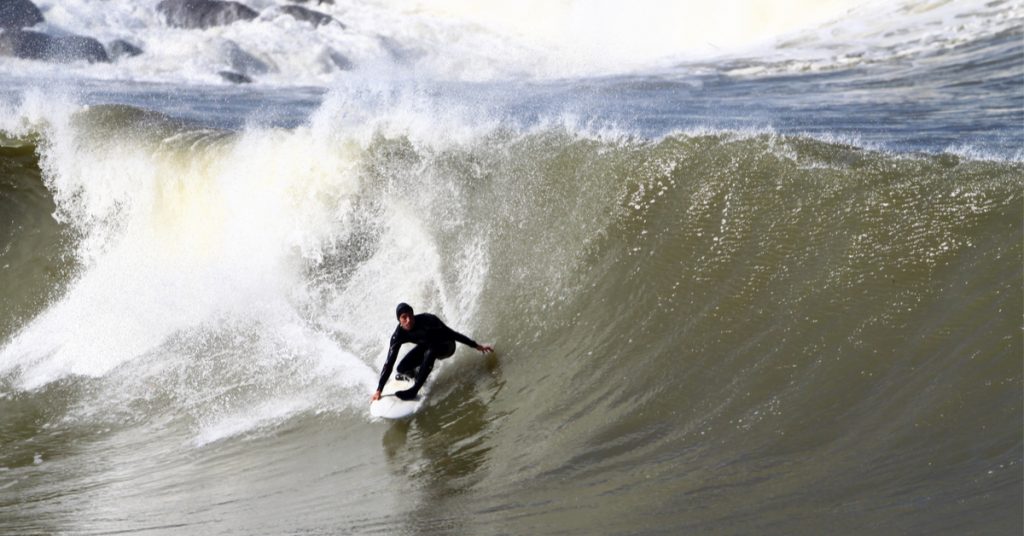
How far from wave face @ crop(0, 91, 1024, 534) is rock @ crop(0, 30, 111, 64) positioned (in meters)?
12.2

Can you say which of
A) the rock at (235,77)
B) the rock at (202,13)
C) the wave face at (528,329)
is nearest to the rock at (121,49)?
the rock at (202,13)

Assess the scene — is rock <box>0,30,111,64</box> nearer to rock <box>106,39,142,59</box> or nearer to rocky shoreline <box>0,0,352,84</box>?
rocky shoreline <box>0,0,352,84</box>

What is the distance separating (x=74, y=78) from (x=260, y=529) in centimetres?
1887

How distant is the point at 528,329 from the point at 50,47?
65.4 feet

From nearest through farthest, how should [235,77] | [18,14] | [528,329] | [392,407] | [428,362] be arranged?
1. [392,407]
2. [428,362]
3. [528,329]
4. [235,77]
5. [18,14]

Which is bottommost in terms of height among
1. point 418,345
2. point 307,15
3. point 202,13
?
point 418,345

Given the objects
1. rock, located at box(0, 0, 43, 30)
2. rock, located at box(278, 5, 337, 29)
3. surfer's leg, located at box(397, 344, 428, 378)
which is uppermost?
rock, located at box(0, 0, 43, 30)

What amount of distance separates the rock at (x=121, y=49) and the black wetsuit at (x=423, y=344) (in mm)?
18871

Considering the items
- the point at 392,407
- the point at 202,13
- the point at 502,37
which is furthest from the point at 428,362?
the point at 202,13

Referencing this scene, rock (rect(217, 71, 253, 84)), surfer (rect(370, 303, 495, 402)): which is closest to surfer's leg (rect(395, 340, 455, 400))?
surfer (rect(370, 303, 495, 402))

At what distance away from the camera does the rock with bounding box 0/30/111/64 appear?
2336 centimetres

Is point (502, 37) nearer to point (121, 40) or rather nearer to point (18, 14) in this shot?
point (121, 40)

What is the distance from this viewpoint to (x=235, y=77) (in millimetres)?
22844

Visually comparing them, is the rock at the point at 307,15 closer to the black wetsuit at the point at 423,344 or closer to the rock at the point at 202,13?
the rock at the point at 202,13
